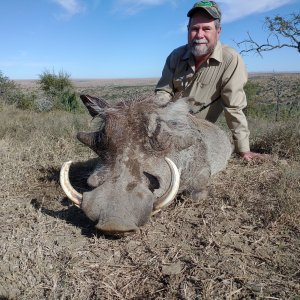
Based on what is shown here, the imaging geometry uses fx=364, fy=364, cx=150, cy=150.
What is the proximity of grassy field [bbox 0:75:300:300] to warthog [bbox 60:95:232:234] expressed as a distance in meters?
0.27

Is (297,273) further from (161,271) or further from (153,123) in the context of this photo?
(153,123)

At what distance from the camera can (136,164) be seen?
273cm

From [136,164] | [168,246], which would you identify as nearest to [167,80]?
[136,164]

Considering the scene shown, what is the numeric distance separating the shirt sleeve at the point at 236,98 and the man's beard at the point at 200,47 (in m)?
0.34

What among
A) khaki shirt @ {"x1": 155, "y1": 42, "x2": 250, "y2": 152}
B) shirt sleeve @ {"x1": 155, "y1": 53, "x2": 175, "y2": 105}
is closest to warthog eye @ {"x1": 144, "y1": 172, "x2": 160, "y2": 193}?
khaki shirt @ {"x1": 155, "y1": 42, "x2": 250, "y2": 152}

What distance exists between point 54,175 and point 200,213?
6.44 feet

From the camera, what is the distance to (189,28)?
4.55m

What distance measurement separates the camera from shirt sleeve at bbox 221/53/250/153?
14.8ft

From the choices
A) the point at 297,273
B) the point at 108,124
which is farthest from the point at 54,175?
the point at 297,273

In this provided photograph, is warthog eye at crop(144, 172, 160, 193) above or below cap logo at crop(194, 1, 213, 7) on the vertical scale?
below

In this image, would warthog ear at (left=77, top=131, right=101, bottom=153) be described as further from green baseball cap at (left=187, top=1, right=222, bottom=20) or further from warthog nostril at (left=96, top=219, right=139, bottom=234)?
green baseball cap at (left=187, top=1, right=222, bottom=20)

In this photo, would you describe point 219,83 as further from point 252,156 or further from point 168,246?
point 168,246

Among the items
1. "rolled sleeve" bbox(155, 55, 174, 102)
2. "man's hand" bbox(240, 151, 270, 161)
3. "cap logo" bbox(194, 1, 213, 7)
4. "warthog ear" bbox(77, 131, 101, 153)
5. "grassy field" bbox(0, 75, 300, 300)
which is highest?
"cap logo" bbox(194, 1, 213, 7)

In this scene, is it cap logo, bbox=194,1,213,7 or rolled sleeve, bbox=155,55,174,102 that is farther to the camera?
rolled sleeve, bbox=155,55,174,102
